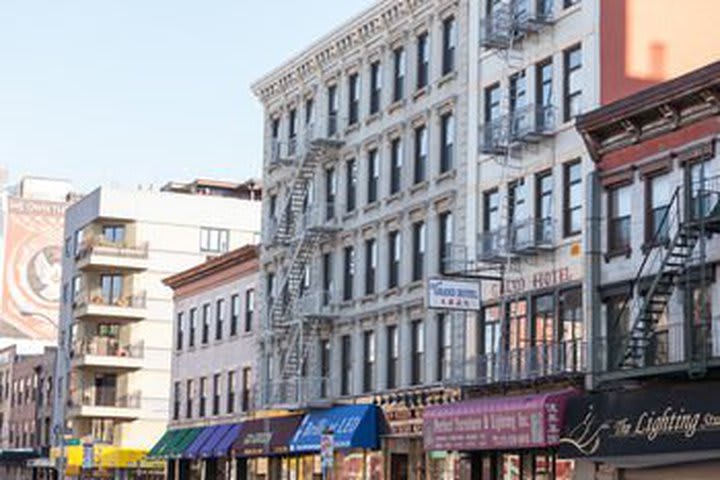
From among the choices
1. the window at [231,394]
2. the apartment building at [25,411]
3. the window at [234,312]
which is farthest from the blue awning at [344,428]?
the apartment building at [25,411]

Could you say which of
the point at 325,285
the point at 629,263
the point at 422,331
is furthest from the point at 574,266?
the point at 325,285

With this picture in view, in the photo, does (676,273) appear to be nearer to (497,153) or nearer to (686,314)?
(686,314)

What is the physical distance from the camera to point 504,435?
38.3 m

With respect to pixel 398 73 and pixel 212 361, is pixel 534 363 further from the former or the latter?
pixel 212 361

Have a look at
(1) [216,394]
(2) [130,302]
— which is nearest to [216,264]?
(1) [216,394]

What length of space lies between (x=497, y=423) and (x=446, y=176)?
30.6 feet

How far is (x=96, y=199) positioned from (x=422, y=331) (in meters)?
44.9

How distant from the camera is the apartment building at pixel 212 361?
60938mm

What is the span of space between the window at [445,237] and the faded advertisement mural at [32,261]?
258 feet

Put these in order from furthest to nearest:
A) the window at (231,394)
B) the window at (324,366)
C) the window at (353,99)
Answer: the window at (231,394), the window at (353,99), the window at (324,366)

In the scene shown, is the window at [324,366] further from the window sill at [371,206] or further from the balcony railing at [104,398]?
the balcony railing at [104,398]

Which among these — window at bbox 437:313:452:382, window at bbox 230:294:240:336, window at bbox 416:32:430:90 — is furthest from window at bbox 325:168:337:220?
window at bbox 230:294:240:336

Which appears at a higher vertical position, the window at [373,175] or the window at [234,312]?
the window at [373,175]

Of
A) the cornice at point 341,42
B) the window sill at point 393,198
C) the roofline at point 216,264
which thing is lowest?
the roofline at point 216,264
